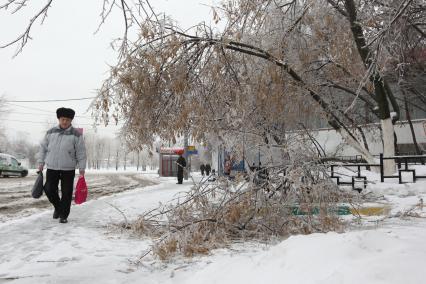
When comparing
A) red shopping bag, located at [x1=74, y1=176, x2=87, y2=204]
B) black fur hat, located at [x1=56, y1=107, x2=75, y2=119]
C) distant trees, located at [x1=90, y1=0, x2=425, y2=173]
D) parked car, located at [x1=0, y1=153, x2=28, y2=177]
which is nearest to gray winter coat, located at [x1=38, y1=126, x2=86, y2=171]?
black fur hat, located at [x1=56, y1=107, x2=75, y2=119]

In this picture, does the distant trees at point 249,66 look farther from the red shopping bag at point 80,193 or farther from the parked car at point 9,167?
the parked car at point 9,167

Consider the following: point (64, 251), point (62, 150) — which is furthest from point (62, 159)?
point (64, 251)

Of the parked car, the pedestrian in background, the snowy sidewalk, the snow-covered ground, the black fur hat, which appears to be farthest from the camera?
the parked car

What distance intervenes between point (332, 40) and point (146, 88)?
5.36 meters

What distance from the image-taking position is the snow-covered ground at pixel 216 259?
2475mm

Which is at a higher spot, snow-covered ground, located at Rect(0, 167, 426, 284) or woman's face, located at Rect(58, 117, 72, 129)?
woman's face, located at Rect(58, 117, 72, 129)

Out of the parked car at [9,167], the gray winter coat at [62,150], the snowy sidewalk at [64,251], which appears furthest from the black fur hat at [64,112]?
the parked car at [9,167]

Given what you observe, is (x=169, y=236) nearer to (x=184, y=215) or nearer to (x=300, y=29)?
(x=184, y=215)

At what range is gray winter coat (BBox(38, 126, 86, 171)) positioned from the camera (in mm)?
6320

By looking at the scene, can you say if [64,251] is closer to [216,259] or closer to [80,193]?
[216,259]

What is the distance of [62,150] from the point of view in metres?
6.35

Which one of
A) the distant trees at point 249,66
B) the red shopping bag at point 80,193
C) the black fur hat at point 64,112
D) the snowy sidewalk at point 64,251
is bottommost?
the snowy sidewalk at point 64,251

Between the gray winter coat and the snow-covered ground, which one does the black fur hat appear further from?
the snow-covered ground

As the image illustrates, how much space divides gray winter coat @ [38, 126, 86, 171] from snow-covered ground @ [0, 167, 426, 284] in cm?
90
